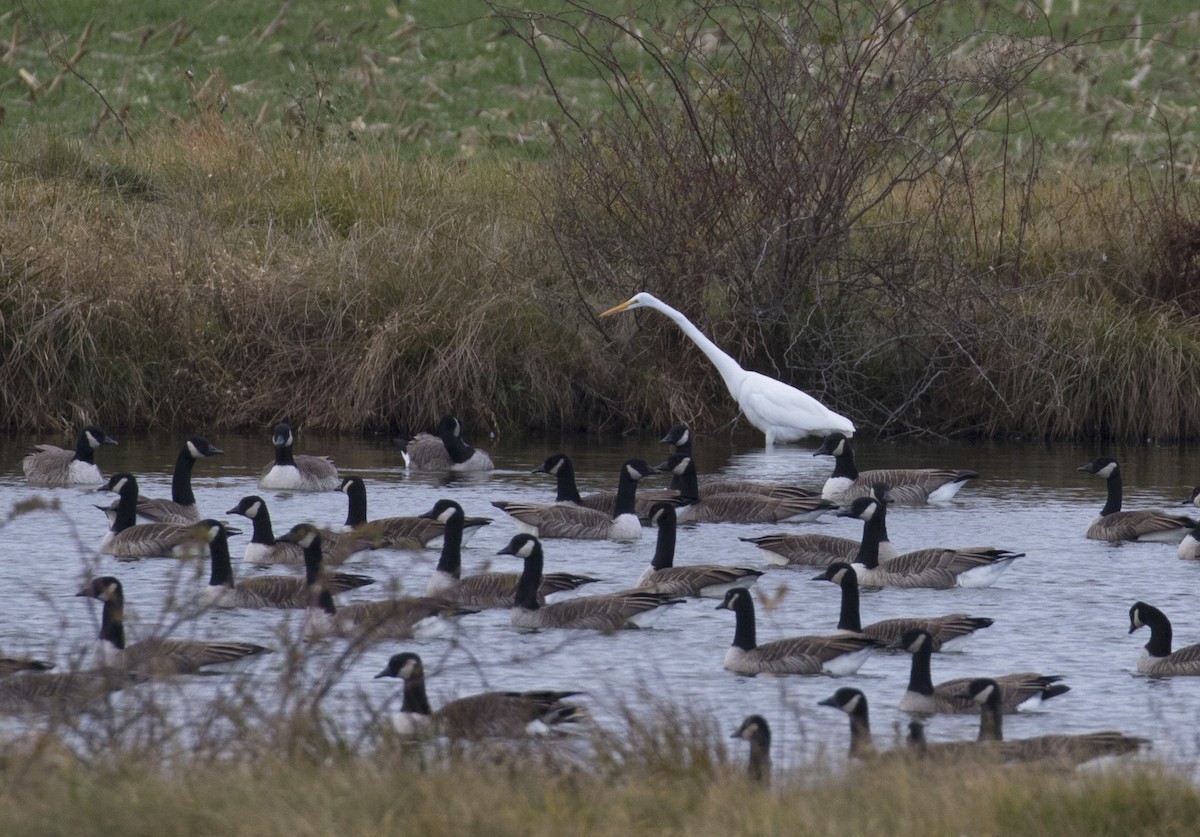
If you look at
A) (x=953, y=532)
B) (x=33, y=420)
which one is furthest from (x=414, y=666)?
(x=33, y=420)

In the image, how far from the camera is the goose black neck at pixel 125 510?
12.3 meters

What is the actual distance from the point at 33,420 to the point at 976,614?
10432 millimetres

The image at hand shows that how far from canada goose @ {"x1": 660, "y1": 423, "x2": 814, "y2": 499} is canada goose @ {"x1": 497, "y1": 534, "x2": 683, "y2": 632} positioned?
3807mm

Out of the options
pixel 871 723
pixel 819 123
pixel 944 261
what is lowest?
pixel 871 723

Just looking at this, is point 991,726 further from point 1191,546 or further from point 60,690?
point 1191,546

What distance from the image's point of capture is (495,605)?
10609mm

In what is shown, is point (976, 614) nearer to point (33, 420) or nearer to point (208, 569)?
point (208, 569)

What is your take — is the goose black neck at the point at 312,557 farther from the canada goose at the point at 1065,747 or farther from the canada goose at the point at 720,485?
the canada goose at the point at 720,485

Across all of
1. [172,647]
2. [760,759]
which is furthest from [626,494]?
[760,759]

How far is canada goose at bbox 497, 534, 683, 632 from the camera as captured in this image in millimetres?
9828

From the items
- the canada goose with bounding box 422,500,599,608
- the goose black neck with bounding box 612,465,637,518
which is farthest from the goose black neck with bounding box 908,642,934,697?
the goose black neck with bounding box 612,465,637,518

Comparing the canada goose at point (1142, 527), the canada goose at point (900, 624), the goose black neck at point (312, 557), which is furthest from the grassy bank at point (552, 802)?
the canada goose at point (1142, 527)

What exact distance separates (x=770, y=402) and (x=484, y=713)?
33.1 ft

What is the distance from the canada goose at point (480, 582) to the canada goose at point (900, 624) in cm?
164
